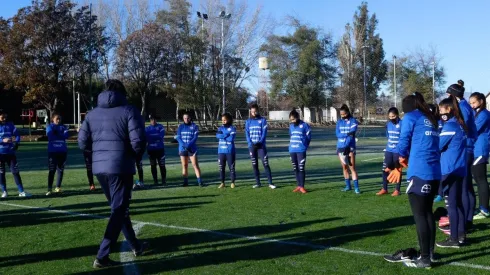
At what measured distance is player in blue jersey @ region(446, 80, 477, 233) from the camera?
7016 millimetres

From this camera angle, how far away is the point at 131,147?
6164mm

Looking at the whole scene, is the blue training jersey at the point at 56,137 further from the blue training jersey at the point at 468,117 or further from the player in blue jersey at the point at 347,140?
the blue training jersey at the point at 468,117

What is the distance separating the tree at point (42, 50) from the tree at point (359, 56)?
3820cm

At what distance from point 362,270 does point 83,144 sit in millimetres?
3672

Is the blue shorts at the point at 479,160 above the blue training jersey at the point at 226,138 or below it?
below

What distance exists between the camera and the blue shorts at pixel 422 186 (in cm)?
573

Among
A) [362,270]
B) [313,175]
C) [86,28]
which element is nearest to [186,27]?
[86,28]

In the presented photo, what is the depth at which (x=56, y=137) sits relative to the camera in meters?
12.6

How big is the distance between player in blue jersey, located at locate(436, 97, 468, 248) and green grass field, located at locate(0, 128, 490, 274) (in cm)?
28

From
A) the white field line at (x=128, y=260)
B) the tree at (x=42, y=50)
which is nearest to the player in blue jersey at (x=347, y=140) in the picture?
the white field line at (x=128, y=260)

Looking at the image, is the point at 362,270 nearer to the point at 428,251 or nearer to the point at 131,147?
the point at 428,251

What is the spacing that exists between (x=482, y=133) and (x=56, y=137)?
9522mm

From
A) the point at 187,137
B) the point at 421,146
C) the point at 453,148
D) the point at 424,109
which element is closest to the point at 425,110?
the point at 424,109

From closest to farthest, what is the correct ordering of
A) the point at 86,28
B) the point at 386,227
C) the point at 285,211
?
the point at 386,227 < the point at 285,211 < the point at 86,28
